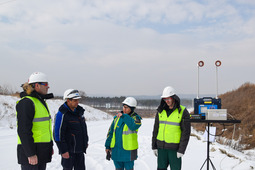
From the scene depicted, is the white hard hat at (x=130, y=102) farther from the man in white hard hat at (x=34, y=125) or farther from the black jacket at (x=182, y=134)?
the man in white hard hat at (x=34, y=125)

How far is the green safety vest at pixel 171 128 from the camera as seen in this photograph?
4.01 metres

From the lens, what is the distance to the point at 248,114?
13.5 m

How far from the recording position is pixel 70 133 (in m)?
3.91

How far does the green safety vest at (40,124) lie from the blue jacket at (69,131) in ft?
1.14

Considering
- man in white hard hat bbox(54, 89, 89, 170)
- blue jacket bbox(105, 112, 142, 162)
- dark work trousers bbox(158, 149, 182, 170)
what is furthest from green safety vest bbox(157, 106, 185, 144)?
man in white hard hat bbox(54, 89, 89, 170)

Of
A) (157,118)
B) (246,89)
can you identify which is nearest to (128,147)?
(157,118)

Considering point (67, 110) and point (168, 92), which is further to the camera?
point (168, 92)

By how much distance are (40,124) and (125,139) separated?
5.02ft

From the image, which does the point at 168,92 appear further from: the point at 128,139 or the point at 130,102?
the point at 128,139

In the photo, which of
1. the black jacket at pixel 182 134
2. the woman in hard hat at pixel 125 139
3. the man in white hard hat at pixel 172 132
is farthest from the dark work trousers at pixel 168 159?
the woman in hard hat at pixel 125 139

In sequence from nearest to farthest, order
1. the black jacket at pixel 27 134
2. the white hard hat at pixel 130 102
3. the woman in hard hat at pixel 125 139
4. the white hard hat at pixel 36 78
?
the black jacket at pixel 27 134, the white hard hat at pixel 36 78, the woman in hard hat at pixel 125 139, the white hard hat at pixel 130 102

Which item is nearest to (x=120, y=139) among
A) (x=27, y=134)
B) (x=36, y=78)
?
(x=27, y=134)

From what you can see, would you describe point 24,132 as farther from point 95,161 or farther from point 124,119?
point 95,161

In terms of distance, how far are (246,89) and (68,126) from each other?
59.7ft
